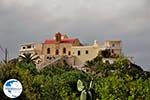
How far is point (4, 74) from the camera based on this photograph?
3603cm

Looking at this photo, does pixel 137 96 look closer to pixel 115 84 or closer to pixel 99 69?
pixel 115 84

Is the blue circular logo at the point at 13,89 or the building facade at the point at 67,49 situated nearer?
the blue circular logo at the point at 13,89

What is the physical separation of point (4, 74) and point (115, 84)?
772 centimetres

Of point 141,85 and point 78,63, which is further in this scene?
point 78,63

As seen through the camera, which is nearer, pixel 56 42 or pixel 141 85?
pixel 141 85

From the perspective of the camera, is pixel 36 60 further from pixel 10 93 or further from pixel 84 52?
pixel 10 93

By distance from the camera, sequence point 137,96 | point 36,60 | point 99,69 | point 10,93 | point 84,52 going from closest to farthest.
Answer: point 10,93 < point 137,96 < point 99,69 < point 36,60 < point 84,52

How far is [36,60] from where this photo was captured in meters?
124

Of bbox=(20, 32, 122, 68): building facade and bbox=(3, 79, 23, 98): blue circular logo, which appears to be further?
bbox=(20, 32, 122, 68): building facade

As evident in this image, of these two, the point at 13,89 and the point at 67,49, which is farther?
the point at 67,49

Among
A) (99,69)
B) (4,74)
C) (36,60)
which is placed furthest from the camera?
(36,60)

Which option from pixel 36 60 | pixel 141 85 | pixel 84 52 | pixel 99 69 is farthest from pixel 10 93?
pixel 84 52

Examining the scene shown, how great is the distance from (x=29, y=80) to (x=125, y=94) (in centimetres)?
799

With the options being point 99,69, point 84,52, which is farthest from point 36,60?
point 99,69
